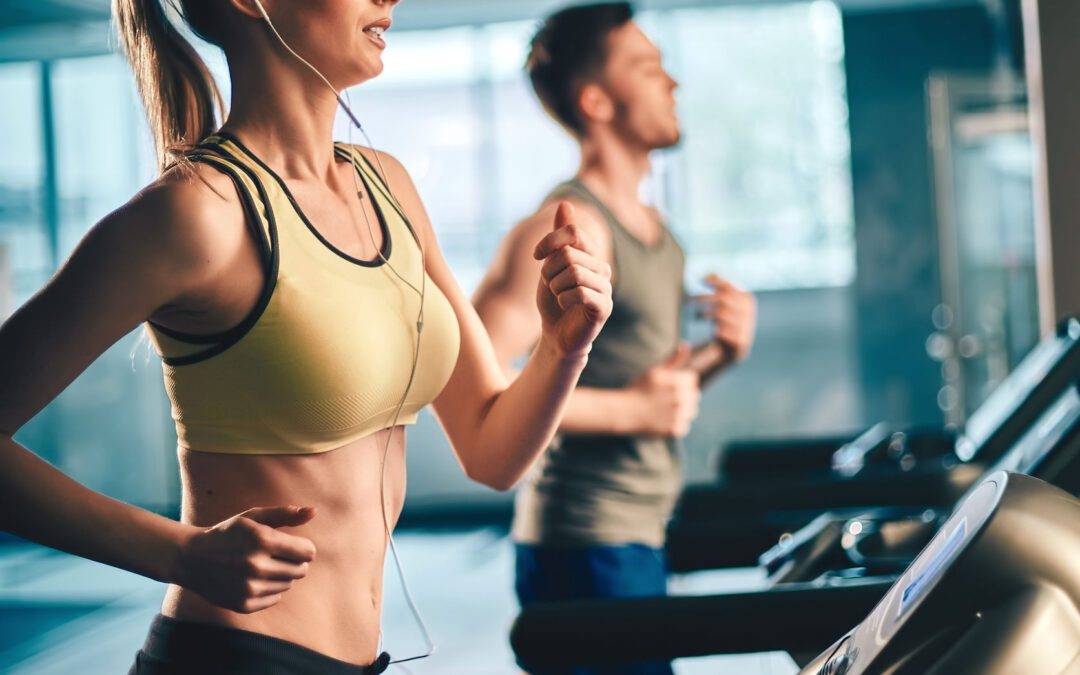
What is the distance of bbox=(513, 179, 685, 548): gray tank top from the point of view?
1.69m

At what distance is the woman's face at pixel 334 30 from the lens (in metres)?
0.86

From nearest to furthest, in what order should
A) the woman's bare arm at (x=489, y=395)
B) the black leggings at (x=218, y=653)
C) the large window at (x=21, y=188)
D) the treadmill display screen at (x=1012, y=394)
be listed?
the black leggings at (x=218, y=653), the woman's bare arm at (x=489, y=395), the treadmill display screen at (x=1012, y=394), the large window at (x=21, y=188)

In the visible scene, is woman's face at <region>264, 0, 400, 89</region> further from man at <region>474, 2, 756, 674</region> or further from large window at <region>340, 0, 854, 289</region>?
large window at <region>340, 0, 854, 289</region>

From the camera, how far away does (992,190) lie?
4.96m

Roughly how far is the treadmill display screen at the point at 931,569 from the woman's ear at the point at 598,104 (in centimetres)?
126

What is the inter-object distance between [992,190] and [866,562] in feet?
12.3

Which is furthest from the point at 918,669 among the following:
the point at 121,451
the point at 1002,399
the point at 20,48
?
the point at 121,451

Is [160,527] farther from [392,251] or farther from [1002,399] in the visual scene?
[1002,399]

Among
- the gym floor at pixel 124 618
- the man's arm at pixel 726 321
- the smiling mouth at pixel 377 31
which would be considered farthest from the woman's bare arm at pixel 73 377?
the gym floor at pixel 124 618

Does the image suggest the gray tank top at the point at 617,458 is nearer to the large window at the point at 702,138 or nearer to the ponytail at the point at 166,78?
the ponytail at the point at 166,78

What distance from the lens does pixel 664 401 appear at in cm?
170

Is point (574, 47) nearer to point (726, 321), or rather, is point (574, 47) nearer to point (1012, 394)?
point (726, 321)

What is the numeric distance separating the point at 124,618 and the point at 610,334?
10.9 feet

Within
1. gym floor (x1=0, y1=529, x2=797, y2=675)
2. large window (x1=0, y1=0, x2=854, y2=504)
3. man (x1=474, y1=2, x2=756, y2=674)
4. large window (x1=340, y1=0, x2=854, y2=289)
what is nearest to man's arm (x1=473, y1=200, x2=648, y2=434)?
man (x1=474, y1=2, x2=756, y2=674)
